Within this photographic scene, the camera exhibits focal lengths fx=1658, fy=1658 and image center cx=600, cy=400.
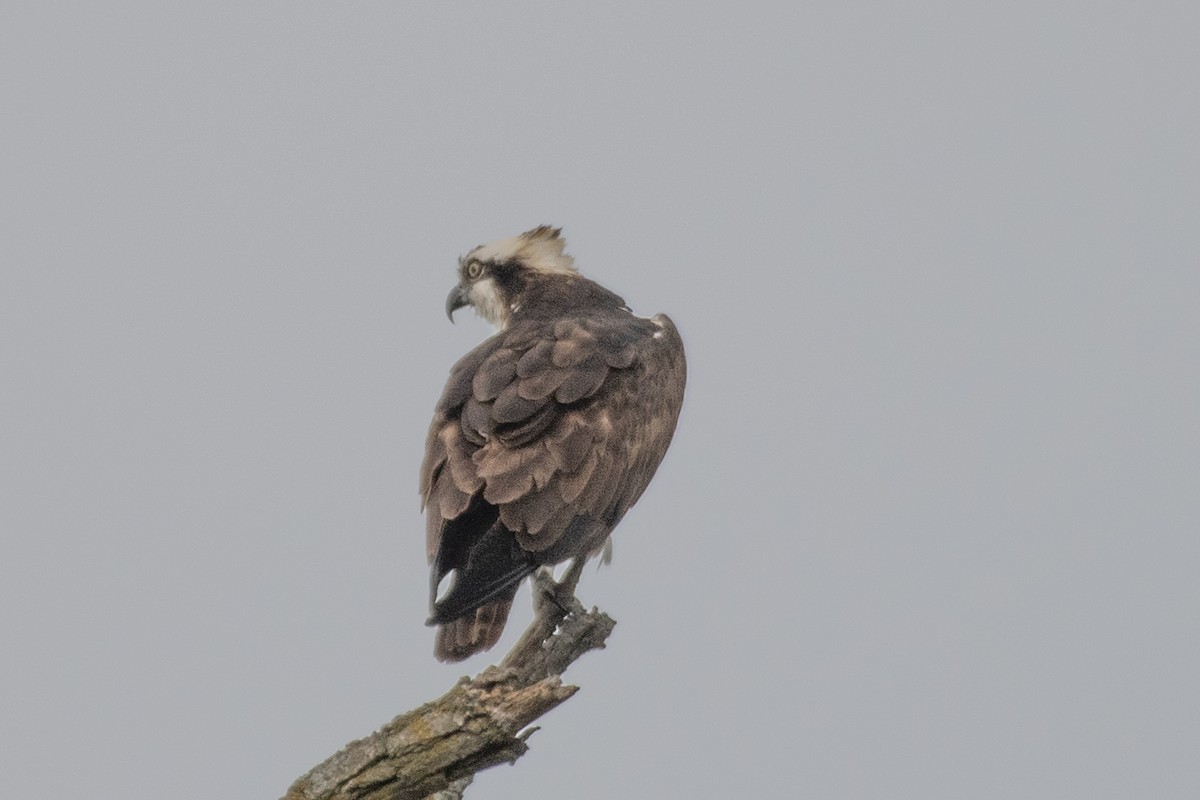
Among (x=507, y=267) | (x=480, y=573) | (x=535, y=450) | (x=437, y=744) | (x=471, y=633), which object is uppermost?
(x=507, y=267)

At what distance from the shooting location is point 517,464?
28.9 feet

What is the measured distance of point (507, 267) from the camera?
41.3ft

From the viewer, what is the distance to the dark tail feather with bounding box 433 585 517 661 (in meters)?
8.17

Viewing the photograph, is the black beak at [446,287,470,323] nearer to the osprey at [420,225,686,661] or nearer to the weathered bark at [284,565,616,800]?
the osprey at [420,225,686,661]

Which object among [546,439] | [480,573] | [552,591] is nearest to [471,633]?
[480,573]

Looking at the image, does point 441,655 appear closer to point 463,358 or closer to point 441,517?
point 441,517

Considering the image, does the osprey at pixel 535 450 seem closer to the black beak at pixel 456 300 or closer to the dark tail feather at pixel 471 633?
the dark tail feather at pixel 471 633

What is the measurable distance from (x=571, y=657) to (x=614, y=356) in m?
2.22

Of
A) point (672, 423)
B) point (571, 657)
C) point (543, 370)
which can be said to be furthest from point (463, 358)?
point (571, 657)

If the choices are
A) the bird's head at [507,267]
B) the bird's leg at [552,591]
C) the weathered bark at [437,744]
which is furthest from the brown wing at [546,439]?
the weathered bark at [437,744]

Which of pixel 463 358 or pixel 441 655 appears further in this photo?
pixel 463 358

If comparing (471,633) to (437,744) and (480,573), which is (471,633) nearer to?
(480,573)

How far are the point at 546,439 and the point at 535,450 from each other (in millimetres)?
142

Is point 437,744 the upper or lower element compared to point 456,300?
lower
